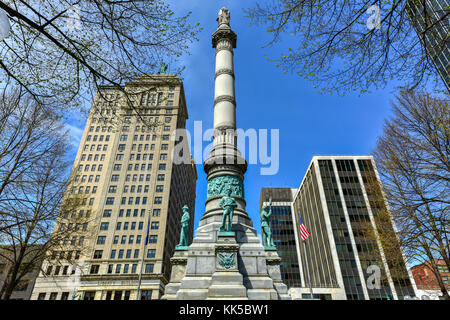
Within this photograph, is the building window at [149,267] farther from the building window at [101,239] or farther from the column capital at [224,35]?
the column capital at [224,35]

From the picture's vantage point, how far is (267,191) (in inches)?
3529

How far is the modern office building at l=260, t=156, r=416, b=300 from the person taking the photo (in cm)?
4369

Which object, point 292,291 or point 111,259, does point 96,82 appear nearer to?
point 292,291

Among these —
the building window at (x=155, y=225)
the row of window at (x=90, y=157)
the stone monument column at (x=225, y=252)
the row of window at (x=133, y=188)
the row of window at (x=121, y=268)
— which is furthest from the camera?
the row of window at (x=90, y=157)

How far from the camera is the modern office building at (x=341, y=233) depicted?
4369 centimetres

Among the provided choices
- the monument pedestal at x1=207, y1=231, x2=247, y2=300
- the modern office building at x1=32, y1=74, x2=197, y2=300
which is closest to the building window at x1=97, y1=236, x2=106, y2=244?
the modern office building at x1=32, y1=74, x2=197, y2=300

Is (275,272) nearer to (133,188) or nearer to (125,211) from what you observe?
(125,211)

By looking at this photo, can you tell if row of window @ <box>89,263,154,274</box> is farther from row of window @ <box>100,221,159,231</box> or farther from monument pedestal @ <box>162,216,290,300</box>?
monument pedestal @ <box>162,216,290,300</box>

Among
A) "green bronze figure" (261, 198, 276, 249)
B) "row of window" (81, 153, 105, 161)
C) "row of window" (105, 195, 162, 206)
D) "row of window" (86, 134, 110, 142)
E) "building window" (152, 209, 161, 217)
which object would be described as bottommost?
"green bronze figure" (261, 198, 276, 249)

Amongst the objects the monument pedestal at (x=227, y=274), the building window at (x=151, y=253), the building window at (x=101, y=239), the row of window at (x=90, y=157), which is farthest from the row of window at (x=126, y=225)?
the monument pedestal at (x=227, y=274)

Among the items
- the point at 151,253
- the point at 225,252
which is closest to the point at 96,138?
the point at 151,253

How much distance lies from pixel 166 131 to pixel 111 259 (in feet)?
103

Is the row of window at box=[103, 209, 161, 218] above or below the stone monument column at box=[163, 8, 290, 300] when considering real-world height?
above

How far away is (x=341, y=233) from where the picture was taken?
49.8 m
